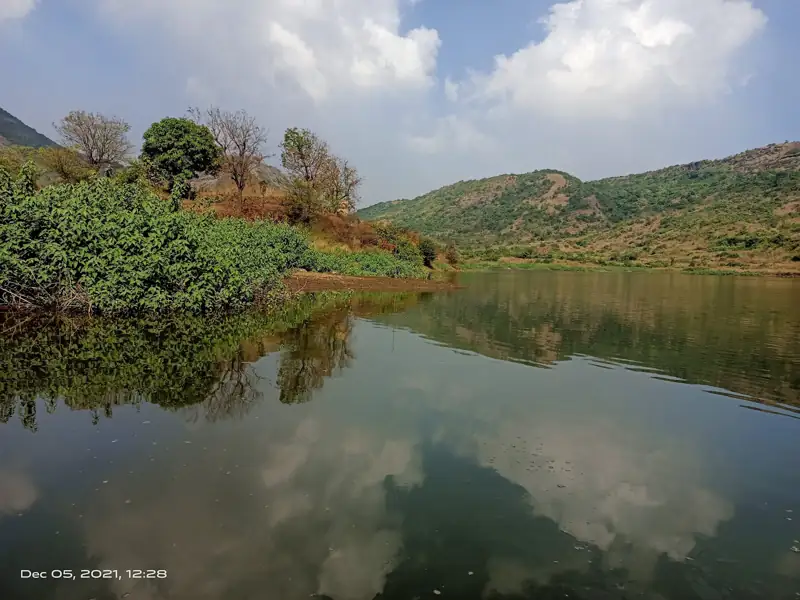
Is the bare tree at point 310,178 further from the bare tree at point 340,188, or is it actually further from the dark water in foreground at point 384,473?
the dark water in foreground at point 384,473

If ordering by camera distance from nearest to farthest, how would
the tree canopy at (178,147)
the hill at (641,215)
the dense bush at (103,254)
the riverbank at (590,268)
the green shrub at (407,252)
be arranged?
the dense bush at (103,254)
the green shrub at (407,252)
the tree canopy at (178,147)
the riverbank at (590,268)
the hill at (641,215)

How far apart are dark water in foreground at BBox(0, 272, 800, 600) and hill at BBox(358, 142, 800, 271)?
2422 inches

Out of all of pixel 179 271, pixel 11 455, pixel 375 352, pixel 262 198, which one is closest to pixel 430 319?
pixel 375 352

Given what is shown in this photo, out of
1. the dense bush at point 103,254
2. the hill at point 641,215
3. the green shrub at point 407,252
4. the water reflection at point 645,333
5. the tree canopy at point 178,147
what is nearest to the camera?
the water reflection at point 645,333

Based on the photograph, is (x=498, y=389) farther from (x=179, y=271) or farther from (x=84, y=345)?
(x=179, y=271)

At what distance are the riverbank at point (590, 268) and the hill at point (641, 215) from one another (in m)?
2.17

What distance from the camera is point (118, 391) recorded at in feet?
27.5

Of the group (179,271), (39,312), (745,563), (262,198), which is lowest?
(745,563)

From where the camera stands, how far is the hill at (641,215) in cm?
6948

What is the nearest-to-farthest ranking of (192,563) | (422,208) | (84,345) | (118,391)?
(192,563)
(118,391)
(84,345)
(422,208)

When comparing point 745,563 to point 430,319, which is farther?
point 430,319

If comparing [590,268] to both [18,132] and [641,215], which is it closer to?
[641,215]

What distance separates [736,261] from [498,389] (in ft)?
217

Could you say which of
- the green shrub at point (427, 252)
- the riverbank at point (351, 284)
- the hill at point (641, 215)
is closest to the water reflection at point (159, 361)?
the riverbank at point (351, 284)
